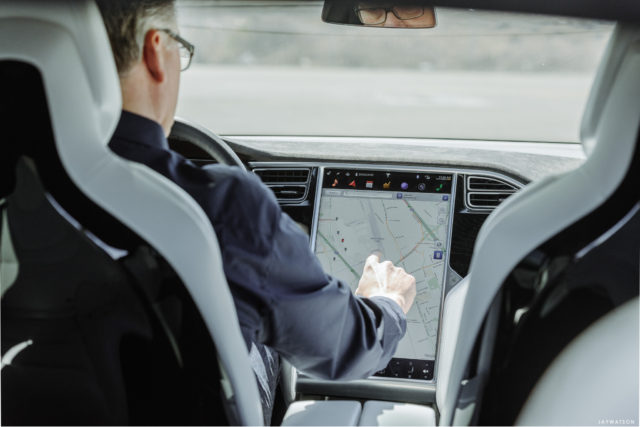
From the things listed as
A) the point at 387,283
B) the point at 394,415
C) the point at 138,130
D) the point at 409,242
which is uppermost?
the point at 138,130

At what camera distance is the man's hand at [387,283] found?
6.41ft

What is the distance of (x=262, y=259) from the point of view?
135cm

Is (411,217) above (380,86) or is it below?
below

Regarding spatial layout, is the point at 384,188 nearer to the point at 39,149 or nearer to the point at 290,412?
the point at 290,412

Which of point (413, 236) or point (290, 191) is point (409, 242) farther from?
point (290, 191)

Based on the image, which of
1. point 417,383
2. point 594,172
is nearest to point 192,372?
point 594,172

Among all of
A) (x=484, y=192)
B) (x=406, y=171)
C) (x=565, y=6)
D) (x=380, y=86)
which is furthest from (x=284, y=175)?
(x=380, y=86)

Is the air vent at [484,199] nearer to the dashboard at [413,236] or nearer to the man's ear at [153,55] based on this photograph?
the dashboard at [413,236]

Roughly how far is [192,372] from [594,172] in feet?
2.60

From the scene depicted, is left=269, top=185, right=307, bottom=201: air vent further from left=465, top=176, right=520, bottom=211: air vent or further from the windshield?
the windshield

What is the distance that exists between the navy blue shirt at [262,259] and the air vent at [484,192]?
4.86 ft

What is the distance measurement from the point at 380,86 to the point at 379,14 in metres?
12.3

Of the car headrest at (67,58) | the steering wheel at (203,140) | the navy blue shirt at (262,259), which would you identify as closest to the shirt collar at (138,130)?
the navy blue shirt at (262,259)

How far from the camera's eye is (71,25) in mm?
1087
